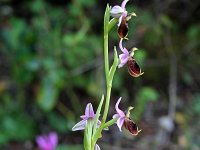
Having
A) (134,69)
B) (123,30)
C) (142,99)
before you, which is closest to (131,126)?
(134,69)

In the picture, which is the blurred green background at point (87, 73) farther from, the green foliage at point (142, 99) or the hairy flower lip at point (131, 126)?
the hairy flower lip at point (131, 126)

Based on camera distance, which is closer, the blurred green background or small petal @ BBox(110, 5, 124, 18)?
small petal @ BBox(110, 5, 124, 18)

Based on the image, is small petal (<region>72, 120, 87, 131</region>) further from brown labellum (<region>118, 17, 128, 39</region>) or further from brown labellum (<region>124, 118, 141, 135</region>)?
brown labellum (<region>118, 17, 128, 39</region>)

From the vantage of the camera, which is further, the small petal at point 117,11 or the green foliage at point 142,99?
the green foliage at point 142,99

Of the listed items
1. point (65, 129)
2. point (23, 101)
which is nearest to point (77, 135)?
point (65, 129)

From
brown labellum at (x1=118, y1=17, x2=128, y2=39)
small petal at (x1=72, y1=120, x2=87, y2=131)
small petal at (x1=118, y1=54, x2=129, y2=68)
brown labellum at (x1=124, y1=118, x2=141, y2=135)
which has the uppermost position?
brown labellum at (x1=118, y1=17, x2=128, y2=39)

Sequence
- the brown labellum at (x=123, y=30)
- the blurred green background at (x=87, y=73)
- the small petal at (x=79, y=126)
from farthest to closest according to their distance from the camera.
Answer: the blurred green background at (x=87, y=73)
the small petal at (x=79, y=126)
the brown labellum at (x=123, y=30)

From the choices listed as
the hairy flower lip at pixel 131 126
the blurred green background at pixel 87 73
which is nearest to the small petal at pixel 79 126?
the hairy flower lip at pixel 131 126

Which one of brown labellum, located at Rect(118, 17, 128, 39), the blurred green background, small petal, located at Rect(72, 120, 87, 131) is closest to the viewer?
brown labellum, located at Rect(118, 17, 128, 39)

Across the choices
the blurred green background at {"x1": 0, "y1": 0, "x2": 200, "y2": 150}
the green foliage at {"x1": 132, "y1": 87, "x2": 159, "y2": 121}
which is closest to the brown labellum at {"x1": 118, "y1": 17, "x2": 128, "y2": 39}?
the blurred green background at {"x1": 0, "y1": 0, "x2": 200, "y2": 150}
